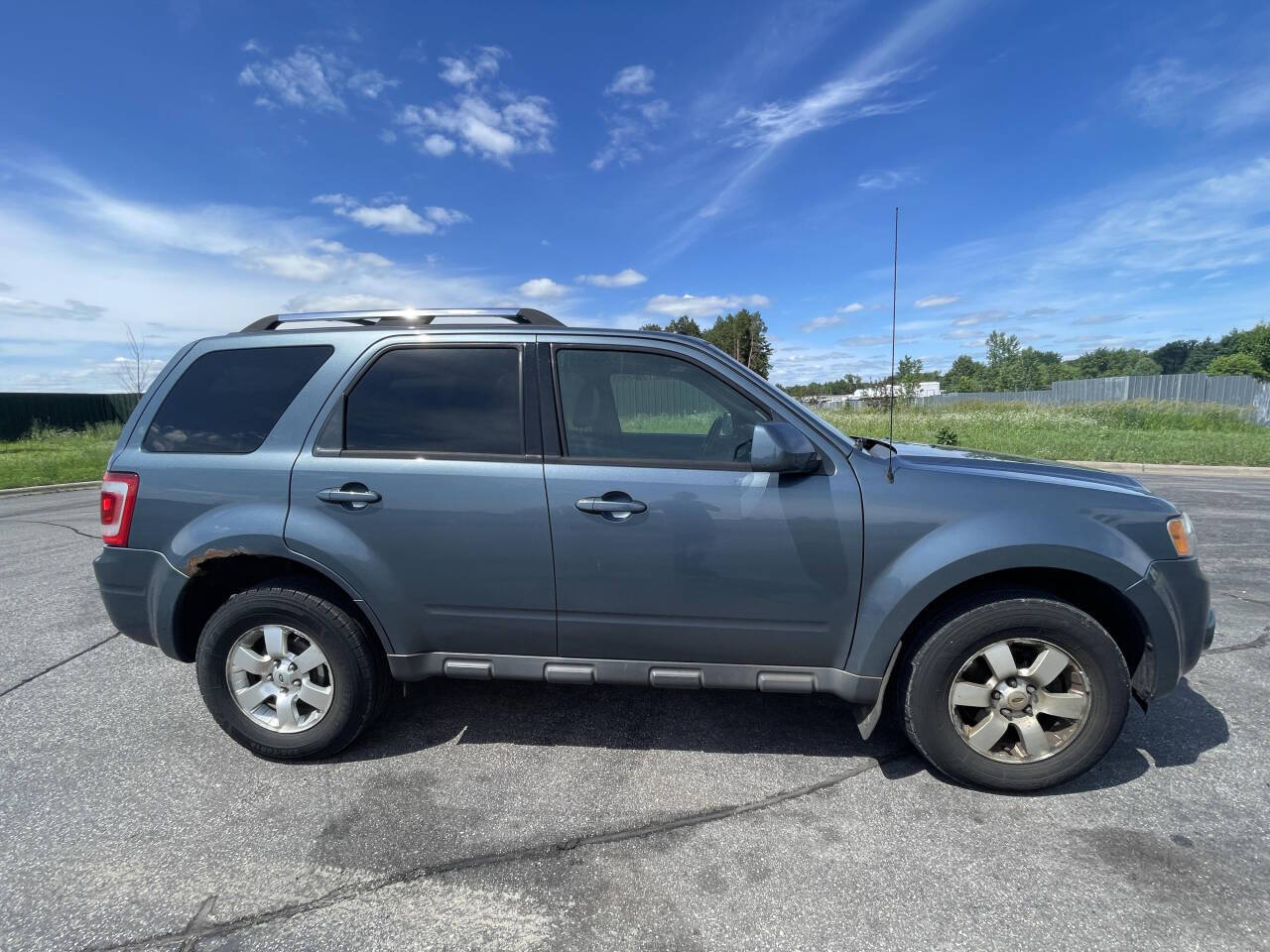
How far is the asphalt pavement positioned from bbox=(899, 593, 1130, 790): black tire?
14 centimetres

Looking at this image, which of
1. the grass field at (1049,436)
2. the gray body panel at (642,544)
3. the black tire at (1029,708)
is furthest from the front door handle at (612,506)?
the grass field at (1049,436)

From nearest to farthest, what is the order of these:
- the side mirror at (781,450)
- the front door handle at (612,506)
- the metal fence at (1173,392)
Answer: the side mirror at (781,450), the front door handle at (612,506), the metal fence at (1173,392)

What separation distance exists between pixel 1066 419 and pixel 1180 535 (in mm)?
26256

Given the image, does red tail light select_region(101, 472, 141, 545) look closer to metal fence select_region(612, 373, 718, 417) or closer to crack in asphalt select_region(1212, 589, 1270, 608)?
metal fence select_region(612, 373, 718, 417)

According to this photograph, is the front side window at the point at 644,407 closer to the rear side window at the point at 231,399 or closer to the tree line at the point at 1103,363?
the rear side window at the point at 231,399

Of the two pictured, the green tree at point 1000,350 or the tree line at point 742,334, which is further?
the green tree at point 1000,350

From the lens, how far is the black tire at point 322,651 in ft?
8.75

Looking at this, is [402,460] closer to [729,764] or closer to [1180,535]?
[729,764]

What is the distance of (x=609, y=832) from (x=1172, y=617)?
238 centimetres

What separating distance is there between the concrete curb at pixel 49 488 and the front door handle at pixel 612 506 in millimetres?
14360

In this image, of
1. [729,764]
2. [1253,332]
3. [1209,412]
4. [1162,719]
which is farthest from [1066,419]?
[1253,332]

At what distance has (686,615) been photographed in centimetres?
254

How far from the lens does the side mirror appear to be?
7.70 feet

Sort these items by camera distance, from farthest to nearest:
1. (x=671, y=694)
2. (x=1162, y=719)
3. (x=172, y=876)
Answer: (x=671, y=694), (x=1162, y=719), (x=172, y=876)
